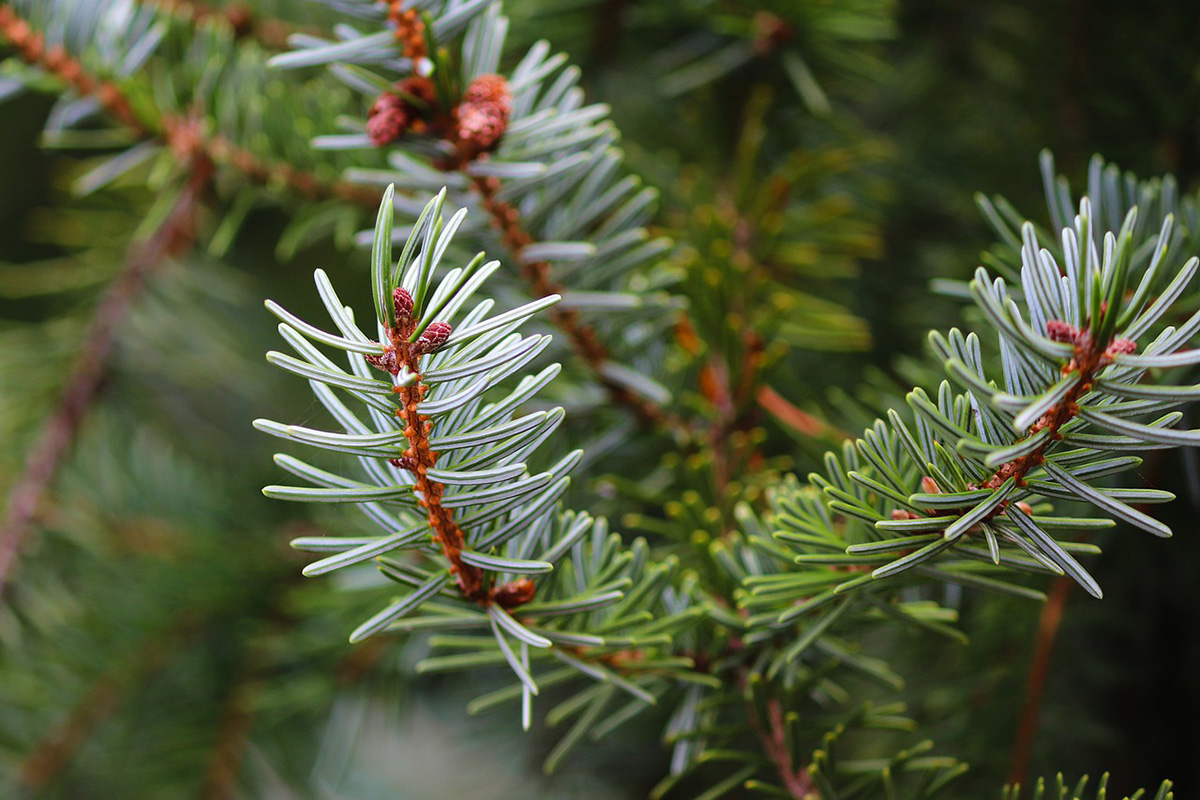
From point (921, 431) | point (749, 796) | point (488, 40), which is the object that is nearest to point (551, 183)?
point (488, 40)

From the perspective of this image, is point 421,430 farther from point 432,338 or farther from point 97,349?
point 97,349

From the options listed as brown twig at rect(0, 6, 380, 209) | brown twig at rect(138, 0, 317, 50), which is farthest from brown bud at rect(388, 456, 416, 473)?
brown twig at rect(138, 0, 317, 50)

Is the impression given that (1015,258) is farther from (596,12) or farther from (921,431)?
(596,12)

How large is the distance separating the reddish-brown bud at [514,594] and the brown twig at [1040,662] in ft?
0.89

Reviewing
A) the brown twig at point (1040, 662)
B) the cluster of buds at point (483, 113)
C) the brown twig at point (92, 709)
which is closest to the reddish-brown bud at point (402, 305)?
the cluster of buds at point (483, 113)

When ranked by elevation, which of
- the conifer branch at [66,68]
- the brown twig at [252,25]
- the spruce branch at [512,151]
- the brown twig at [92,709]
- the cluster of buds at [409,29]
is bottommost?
the brown twig at [92,709]

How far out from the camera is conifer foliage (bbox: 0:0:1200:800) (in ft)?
0.67

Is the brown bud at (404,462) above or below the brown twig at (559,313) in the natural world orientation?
below

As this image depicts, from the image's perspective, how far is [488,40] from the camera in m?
0.31

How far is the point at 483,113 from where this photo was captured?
28 cm

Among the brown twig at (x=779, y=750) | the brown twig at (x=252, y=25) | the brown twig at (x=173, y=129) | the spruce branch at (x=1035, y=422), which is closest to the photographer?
the spruce branch at (x=1035, y=422)

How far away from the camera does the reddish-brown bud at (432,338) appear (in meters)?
0.19

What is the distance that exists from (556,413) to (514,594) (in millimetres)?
75

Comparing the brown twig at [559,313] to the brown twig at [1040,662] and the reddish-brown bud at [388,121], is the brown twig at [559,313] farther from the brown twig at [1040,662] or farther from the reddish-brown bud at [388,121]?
the brown twig at [1040,662]
